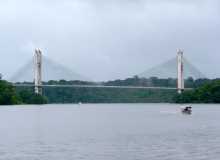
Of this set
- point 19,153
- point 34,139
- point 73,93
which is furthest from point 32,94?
point 19,153

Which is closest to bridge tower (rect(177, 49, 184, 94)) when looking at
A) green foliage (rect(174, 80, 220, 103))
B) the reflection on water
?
green foliage (rect(174, 80, 220, 103))

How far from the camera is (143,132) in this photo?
3459 cm

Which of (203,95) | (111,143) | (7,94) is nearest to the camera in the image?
(111,143)

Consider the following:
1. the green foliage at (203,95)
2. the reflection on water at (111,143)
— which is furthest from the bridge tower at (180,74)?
the reflection on water at (111,143)

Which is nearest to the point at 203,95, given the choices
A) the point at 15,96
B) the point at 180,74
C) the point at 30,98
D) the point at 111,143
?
Answer: the point at 180,74

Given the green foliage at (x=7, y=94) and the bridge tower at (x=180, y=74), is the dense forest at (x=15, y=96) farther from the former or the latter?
the bridge tower at (x=180, y=74)

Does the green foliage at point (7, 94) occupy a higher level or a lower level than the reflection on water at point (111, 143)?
higher

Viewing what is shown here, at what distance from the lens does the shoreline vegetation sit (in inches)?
3474

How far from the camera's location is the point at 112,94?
111312 millimetres

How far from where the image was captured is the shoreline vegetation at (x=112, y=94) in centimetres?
8825

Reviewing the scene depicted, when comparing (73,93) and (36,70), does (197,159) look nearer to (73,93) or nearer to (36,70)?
(36,70)

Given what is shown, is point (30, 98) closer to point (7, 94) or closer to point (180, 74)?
point (7, 94)

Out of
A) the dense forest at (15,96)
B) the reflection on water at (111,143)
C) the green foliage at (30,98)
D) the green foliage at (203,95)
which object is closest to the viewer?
the reflection on water at (111,143)

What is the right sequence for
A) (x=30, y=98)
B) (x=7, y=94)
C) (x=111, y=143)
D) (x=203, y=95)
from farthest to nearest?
(x=203, y=95) < (x=30, y=98) < (x=7, y=94) < (x=111, y=143)
